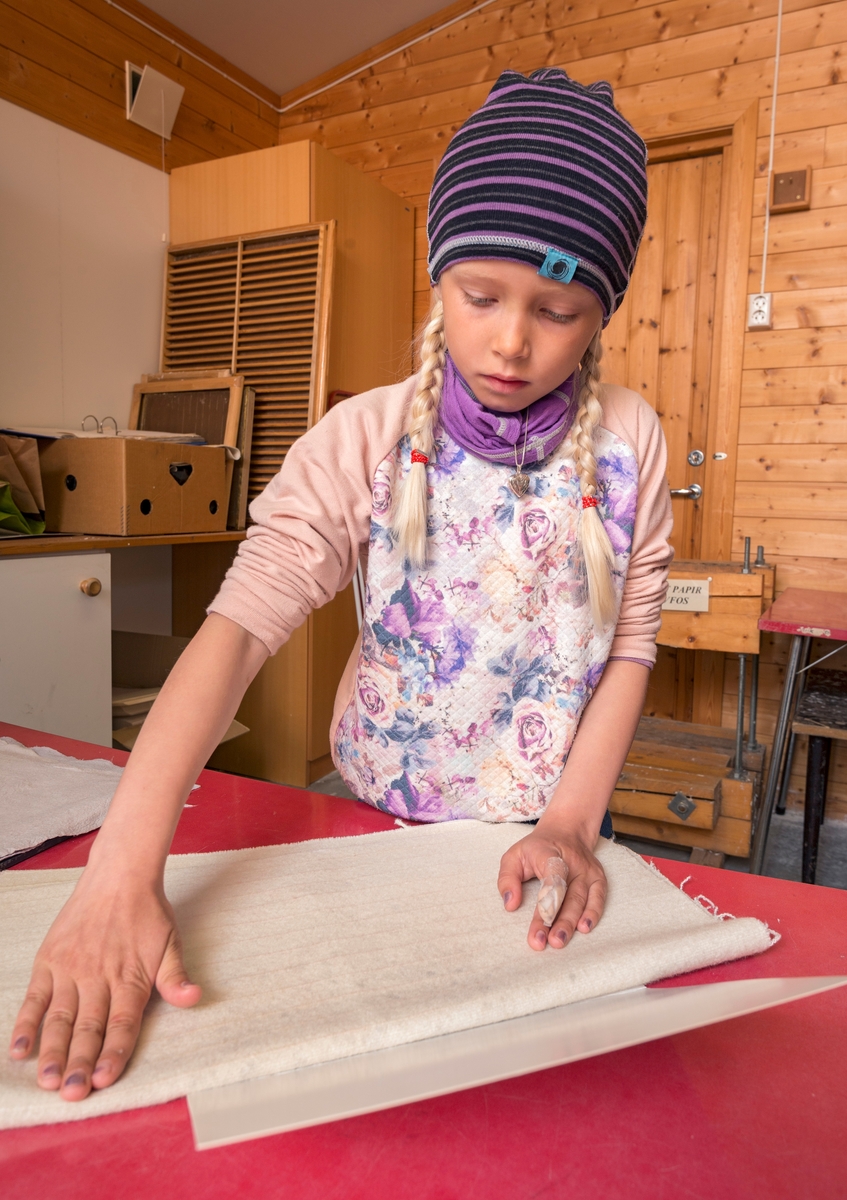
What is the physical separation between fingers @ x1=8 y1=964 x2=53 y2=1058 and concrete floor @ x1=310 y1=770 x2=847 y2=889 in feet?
6.26

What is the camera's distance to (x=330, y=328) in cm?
301

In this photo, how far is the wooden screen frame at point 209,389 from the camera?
298cm

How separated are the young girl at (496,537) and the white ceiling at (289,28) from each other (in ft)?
10.1

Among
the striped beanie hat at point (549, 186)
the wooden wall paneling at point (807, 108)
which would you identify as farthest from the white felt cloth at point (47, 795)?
the wooden wall paneling at point (807, 108)

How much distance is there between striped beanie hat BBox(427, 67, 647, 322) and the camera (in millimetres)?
706

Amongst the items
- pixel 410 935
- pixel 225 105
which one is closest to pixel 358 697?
pixel 410 935

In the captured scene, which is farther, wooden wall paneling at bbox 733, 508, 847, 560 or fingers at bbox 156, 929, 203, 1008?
wooden wall paneling at bbox 733, 508, 847, 560

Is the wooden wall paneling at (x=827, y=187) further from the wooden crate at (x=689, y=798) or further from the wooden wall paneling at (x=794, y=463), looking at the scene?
the wooden crate at (x=689, y=798)

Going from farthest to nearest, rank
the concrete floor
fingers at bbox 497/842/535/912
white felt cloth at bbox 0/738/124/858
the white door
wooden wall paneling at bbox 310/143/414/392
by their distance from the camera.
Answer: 1. wooden wall paneling at bbox 310/143/414/392
2. the concrete floor
3. the white door
4. white felt cloth at bbox 0/738/124/858
5. fingers at bbox 497/842/535/912

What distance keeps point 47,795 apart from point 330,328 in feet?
8.20

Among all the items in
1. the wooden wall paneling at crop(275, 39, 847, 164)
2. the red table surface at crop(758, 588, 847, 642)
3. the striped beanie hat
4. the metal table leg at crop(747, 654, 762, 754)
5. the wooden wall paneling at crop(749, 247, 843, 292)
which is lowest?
the metal table leg at crop(747, 654, 762, 754)

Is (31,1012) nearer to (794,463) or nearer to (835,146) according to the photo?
(794,463)

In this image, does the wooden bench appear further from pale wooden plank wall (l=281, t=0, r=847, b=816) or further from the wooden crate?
pale wooden plank wall (l=281, t=0, r=847, b=816)

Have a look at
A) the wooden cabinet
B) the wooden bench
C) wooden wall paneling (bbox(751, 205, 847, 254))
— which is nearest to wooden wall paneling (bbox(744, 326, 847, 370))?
wooden wall paneling (bbox(751, 205, 847, 254))
